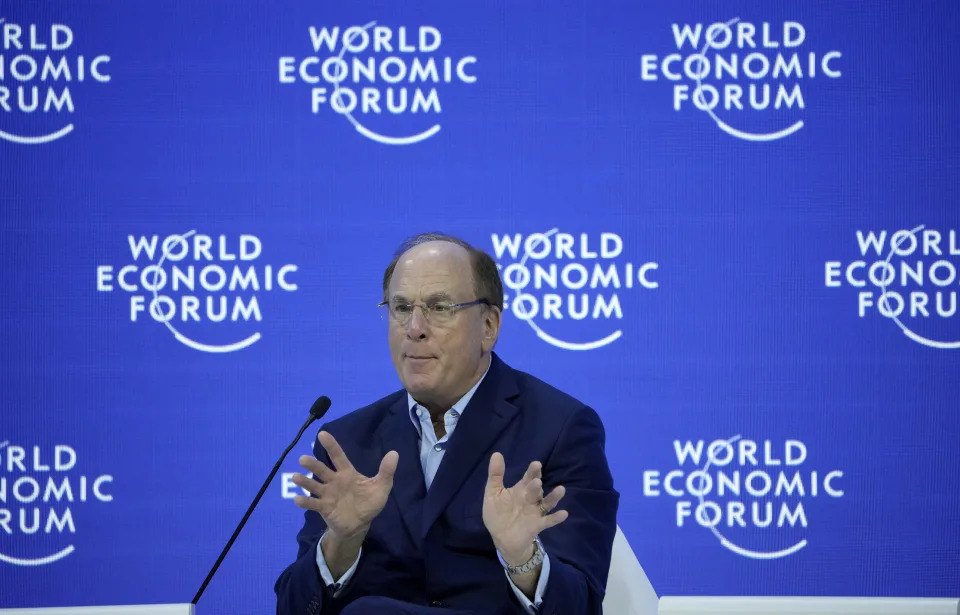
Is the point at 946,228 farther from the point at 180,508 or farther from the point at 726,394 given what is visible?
the point at 180,508

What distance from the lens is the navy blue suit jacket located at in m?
2.59

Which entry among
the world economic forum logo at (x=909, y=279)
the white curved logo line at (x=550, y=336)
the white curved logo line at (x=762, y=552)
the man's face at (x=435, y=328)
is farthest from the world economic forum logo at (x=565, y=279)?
the man's face at (x=435, y=328)

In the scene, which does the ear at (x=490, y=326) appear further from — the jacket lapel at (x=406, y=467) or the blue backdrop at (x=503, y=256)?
the blue backdrop at (x=503, y=256)

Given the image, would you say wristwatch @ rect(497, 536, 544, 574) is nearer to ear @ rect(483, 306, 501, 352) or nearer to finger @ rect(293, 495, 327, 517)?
finger @ rect(293, 495, 327, 517)

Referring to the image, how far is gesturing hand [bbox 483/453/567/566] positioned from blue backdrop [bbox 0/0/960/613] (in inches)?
68.2

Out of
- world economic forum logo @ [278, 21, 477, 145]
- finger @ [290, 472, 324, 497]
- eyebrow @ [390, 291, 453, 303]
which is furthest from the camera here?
world economic forum logo @ [278, 21, 477, 145]

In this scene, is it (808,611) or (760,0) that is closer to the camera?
(808,611)

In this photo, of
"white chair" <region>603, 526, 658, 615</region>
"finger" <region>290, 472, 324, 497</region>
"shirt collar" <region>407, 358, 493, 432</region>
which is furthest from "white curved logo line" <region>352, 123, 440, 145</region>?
"finger" <region>290, 472, 324, 497</region>

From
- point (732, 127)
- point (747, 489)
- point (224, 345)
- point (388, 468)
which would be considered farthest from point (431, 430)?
point (732, 127)

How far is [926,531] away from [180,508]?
2.67 m

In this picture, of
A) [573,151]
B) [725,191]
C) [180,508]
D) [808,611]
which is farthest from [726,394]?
[180,508]

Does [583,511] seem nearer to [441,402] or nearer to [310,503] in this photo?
[441,402]

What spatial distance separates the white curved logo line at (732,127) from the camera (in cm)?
404

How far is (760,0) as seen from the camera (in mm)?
4020
